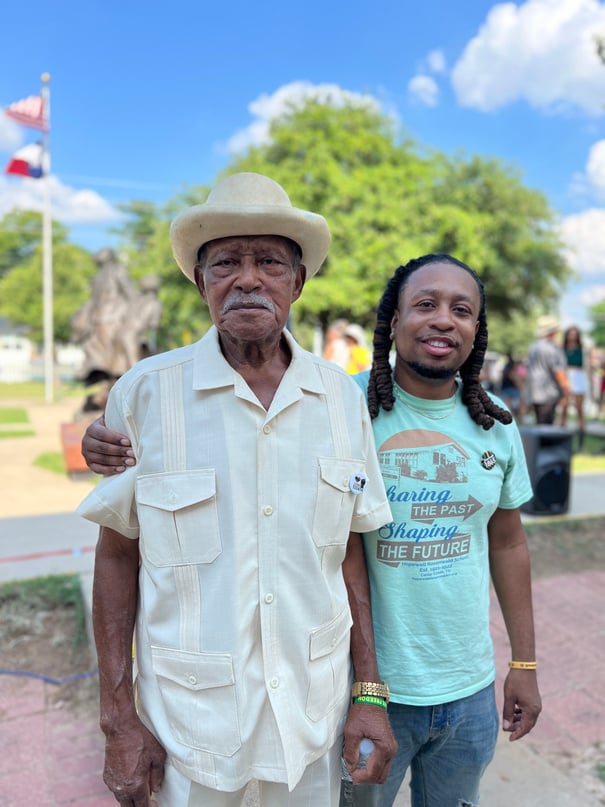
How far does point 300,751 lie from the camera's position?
1340 millimetres

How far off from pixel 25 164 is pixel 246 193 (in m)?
17.3

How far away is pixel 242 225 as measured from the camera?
4.53 ft

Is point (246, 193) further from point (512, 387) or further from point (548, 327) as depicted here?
point (512, 387)

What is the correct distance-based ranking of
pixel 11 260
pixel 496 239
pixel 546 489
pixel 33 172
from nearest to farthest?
pixel 546 489 → pixel 33 172 → pixel 496 239 → pixel 11 260

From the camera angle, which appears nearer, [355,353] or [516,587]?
[516,587]

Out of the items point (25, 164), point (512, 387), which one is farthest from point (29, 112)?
point (512, 387)

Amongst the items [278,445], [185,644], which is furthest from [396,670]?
[278,445]

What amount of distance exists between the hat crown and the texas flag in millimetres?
17089

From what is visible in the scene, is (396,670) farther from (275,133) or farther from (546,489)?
(275,133)

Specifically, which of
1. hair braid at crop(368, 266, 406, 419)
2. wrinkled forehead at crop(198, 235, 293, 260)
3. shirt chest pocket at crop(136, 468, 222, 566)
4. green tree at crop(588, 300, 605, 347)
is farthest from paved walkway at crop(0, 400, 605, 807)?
green tree at crop(588, 300, 605, 347)

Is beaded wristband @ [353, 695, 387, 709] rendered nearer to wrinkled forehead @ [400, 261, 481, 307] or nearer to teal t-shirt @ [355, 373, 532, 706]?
teal t-shirt @ [355, 373, 532, 706]

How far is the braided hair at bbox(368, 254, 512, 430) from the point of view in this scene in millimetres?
1697

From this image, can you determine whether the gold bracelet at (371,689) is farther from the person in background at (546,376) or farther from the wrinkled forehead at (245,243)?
the person in background at (546,376)

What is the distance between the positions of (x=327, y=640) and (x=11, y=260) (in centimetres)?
Result: 4860
